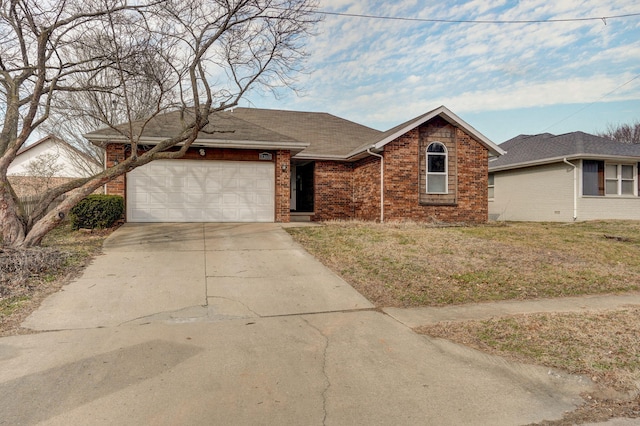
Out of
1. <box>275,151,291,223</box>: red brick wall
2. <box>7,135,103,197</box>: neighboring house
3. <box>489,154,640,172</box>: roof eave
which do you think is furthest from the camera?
<box>7,135,103,197</box>: neighboring house

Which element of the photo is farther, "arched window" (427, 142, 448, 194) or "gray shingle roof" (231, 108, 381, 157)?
"gray shingle roof" (231, 108, 381, 157)

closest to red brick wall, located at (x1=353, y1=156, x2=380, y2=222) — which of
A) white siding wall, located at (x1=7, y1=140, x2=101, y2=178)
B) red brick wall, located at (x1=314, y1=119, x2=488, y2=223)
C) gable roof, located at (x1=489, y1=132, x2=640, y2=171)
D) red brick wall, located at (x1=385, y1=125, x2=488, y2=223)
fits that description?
red brick wall, located at (x1=314, y1=119, x2=488, y2=223)

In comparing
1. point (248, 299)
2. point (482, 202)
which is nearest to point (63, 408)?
point (248, 299)

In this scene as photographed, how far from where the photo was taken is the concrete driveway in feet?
10.0

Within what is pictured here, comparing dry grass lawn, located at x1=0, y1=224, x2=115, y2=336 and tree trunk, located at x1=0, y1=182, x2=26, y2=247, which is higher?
tree trunk, located at x1=0, y1=182, x2=26, y2=247

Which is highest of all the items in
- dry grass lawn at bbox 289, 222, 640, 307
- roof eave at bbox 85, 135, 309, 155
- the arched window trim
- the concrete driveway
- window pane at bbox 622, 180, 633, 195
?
roof eave at bbox 85, 135, 309, 155

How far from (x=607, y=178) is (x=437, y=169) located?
28.7 ft

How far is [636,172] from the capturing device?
17.8m

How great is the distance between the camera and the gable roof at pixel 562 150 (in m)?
16.9

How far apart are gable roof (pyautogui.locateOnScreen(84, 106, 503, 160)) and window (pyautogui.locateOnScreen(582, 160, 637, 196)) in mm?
5101

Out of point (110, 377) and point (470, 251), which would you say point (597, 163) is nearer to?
point (470, 251)

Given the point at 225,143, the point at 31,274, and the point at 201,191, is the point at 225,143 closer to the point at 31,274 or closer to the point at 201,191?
the point at 201,191

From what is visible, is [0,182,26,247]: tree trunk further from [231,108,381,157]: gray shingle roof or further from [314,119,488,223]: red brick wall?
[314,119,488,223]: red brick wall

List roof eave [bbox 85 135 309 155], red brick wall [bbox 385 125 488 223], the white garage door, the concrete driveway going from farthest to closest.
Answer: red brick wall [bbox 385 125 488 223] → the white garage door → roof eave [bbox 85 135 309 155] → the concrete driveway
